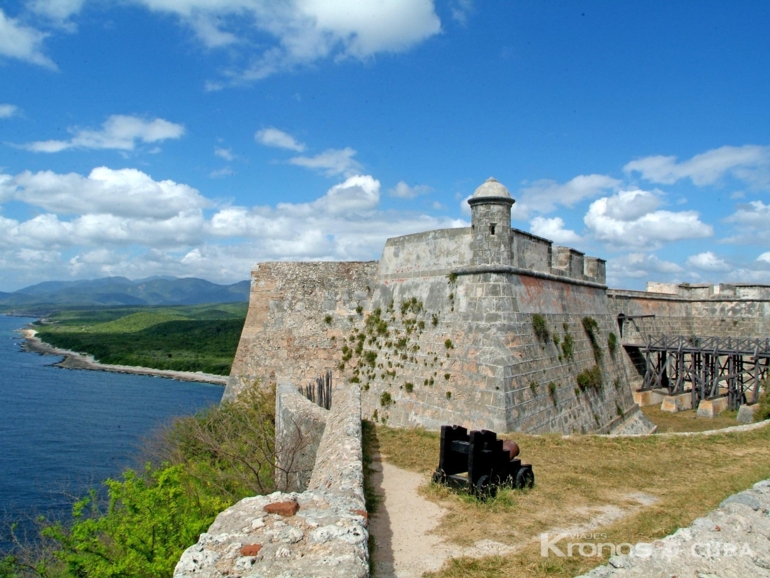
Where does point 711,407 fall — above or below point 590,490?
below

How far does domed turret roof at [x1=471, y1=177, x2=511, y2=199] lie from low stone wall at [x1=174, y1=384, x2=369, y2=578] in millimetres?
9274

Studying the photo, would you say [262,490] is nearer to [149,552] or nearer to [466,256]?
[149,552]

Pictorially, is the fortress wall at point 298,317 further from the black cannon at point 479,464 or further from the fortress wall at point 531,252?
the black cannon at point 479,464

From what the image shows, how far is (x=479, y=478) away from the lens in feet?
24.0

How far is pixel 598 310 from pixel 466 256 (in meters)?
7.70

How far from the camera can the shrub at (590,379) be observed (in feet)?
50.5

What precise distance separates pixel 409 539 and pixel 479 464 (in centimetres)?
166

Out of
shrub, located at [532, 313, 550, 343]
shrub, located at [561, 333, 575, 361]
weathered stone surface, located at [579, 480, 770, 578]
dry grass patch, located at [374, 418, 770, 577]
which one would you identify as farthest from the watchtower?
weathered stone surface, located at [579, 480, 770, 578]

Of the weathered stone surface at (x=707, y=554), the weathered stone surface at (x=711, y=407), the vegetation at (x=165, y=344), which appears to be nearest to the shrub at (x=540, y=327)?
the weathered stone surface at (x=707, y=554)

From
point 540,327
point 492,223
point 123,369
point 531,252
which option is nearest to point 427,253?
point 492,223

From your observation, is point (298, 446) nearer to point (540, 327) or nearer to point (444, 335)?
point (444, 335)

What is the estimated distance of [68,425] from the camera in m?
35.8

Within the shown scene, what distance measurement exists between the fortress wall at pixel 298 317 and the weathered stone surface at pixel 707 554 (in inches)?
491

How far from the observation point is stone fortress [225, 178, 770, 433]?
41.9ft
